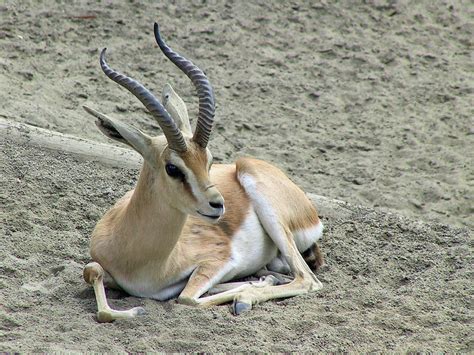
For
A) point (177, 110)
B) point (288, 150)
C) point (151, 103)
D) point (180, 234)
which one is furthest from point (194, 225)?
point (288, 150)

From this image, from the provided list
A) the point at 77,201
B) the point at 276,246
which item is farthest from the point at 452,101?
the point at 77,201

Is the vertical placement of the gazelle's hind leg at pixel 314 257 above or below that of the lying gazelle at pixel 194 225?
below

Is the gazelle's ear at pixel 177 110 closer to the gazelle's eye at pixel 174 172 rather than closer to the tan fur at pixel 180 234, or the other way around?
the tan fur at pixel 180 234

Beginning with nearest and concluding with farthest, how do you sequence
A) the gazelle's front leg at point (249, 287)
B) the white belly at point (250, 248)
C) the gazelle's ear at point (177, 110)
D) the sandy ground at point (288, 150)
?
the sandy ground at point (288, 150), the gazelle's front leg at point (249, 287), the gazelle's ear at point (177, 110), the white belly at point (250, 248)

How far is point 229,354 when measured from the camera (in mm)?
4953

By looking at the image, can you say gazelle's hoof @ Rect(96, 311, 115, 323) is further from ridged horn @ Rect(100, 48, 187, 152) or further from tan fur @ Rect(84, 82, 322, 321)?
ridged horn @ Rect(100, 48, 187, 152)

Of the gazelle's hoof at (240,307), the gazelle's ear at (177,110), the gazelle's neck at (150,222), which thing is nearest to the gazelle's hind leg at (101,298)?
the gazelle's neck at (150,222)

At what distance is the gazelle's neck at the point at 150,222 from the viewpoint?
570cm

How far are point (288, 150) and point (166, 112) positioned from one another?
144 inches

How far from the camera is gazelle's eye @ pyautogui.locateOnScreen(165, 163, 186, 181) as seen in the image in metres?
5.50

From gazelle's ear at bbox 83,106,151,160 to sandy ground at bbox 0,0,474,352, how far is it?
0.94 metres

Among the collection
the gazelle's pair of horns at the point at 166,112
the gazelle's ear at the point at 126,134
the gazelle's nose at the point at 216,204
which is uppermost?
the gazelle's pair of horns at the point at 166,112

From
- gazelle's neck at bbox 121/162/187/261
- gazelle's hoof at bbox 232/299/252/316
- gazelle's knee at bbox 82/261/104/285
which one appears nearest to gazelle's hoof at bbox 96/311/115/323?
gazelle's knee at bbox 82/261/104/285

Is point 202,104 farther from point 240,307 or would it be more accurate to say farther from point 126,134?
point 240,307
